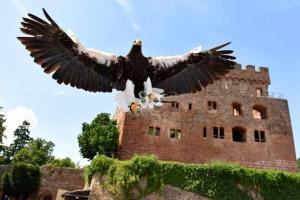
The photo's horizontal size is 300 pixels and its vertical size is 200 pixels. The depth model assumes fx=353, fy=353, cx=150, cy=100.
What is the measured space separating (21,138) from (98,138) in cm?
1723

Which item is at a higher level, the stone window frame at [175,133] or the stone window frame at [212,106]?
the stone window frame at [212,106]

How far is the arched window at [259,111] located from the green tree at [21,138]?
22.7 m

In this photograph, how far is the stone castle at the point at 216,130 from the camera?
24.8 metres

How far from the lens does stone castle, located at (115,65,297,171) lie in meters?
24.8

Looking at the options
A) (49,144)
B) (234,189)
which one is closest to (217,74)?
(234,189)

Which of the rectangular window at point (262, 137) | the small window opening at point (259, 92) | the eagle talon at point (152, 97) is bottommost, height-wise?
the eagle talon at point (152, 97)

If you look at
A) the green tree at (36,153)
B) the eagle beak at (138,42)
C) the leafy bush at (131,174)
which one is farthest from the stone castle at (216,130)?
the eagle beak at (138,42)

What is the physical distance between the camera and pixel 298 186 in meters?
19.6

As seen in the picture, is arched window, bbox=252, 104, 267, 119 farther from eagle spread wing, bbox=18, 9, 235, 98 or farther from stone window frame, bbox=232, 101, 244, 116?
eagle spread wing, bbox=18, 9, 235, 98

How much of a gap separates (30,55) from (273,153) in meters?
24.4

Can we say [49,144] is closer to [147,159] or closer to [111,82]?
[147,159]

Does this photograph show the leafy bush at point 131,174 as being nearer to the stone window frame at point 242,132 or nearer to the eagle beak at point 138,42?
the stone window frame at point 242,132

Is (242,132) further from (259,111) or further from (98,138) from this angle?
(98,138)

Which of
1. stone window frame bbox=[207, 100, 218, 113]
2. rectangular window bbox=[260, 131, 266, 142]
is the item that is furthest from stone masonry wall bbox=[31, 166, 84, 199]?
rectangular window bbox=[260, 131, 266, 142]
